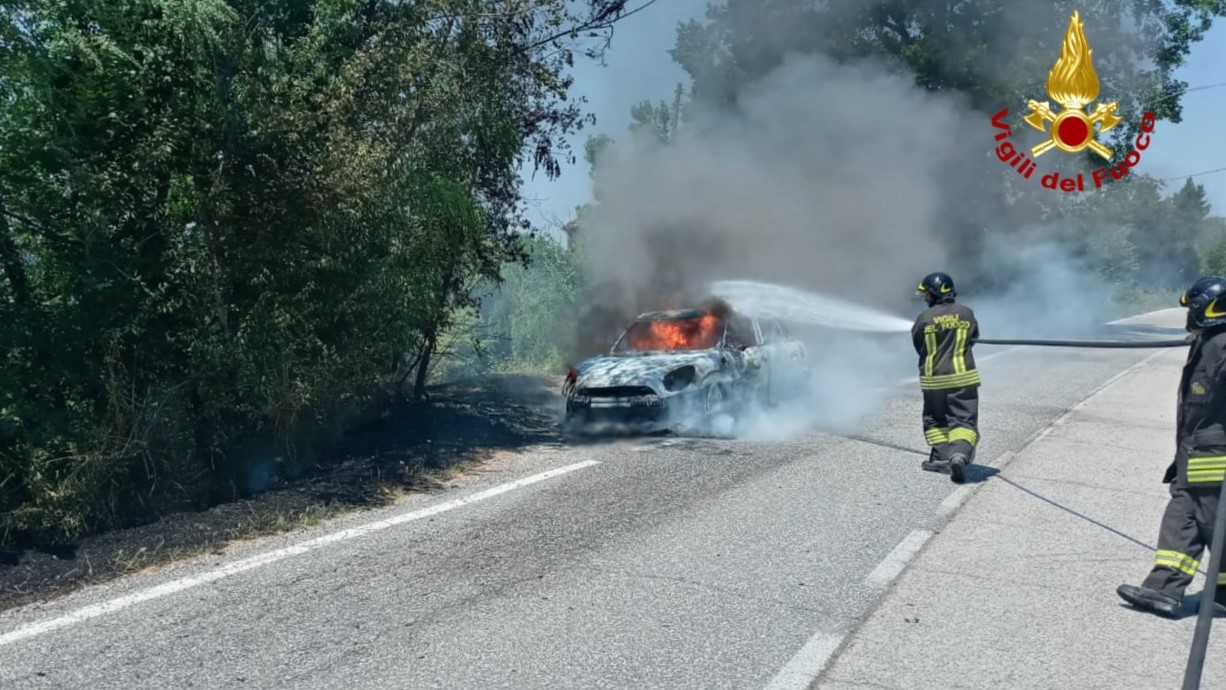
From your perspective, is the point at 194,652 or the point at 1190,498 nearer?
the point at 194,652

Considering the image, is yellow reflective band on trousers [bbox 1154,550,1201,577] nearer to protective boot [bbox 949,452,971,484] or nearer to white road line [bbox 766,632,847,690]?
white road line [bbox 766,632,847,690]

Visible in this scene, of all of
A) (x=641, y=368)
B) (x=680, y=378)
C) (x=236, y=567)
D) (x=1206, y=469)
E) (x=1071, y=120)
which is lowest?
(x=236, y=567)

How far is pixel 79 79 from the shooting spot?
20.6 ft

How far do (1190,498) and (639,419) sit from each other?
5698mm

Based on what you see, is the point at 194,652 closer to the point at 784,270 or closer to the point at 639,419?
the point at 639,419

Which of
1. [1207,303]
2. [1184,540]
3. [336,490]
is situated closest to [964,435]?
[1184,540]

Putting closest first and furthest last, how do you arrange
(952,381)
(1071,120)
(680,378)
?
(952,381) < (680,378) < (1071,120)

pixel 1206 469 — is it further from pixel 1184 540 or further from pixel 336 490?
pixel 336 490

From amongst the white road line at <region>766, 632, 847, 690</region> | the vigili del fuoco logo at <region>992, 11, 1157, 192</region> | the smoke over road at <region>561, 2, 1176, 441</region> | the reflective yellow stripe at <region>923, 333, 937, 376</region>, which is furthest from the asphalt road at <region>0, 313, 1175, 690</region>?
the vigili del fuoco logo at <region>992, 11, 1157, 192</region>

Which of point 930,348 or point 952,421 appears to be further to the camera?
point 930,348

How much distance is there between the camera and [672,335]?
36.1 ft

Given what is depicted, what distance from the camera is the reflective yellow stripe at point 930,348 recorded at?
7.97 metres

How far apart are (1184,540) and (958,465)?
2868mm

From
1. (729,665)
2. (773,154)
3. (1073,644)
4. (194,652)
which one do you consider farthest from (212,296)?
(773,154)
